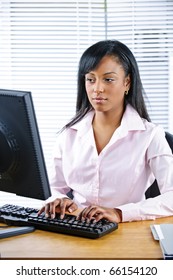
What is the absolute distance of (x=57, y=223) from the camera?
5.61ft

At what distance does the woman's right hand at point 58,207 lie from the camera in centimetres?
180

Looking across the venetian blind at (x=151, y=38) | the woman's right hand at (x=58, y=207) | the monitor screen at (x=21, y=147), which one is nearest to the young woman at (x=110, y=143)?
the woman's right hand at (x=58, y=207)

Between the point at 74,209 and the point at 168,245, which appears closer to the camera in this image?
the point at 168,245

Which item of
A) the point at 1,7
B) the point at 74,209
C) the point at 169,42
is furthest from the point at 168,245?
the point at 1,7

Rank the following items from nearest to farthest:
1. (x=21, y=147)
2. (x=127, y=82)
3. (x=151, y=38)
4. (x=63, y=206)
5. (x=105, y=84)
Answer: (x=21, y=147), (x=63, y=206), (x=105, y=84), (x=127, y=82), (x=151, y=38)

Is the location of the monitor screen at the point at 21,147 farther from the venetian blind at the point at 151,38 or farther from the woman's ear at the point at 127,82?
the venetian blind at the point at 151,38

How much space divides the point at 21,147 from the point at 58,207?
1.20 feet

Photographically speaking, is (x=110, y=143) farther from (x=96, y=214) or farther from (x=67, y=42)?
(x=67, y=42)

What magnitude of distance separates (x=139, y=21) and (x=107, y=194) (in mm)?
1667

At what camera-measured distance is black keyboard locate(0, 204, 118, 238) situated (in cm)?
163

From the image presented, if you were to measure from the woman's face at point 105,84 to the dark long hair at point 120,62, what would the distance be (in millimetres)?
27

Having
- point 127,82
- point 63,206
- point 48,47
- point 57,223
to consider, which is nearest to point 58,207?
point 63,206

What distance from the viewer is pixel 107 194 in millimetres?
2201

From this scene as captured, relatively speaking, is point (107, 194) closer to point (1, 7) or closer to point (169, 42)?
point (169, 42)
